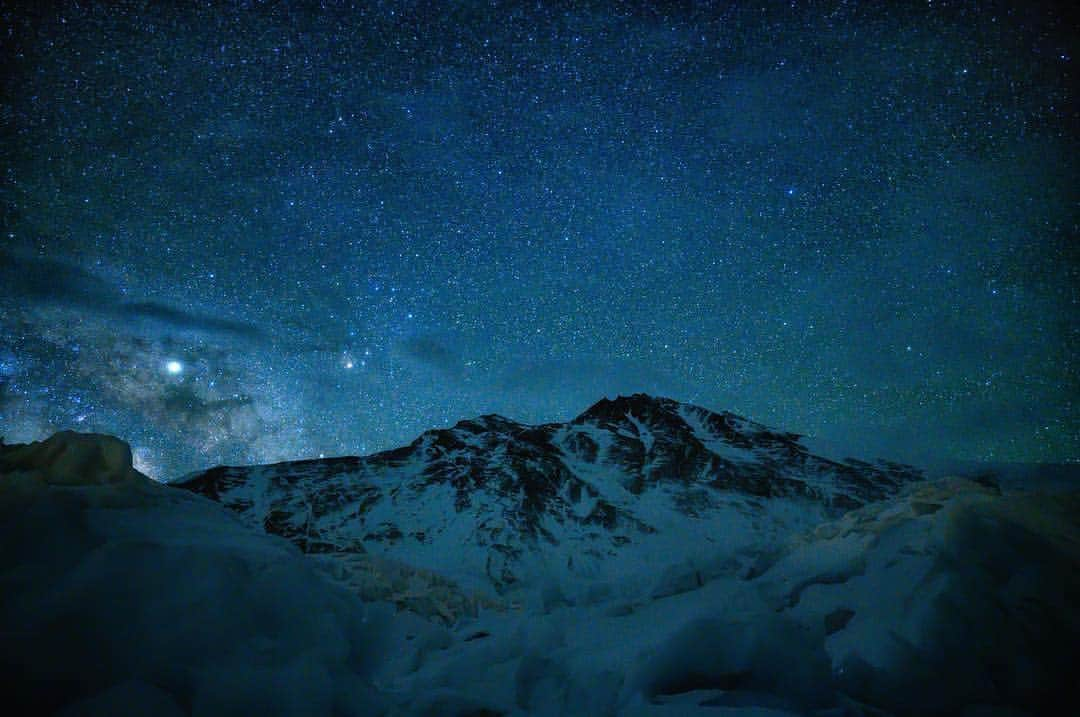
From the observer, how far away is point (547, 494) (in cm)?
9969

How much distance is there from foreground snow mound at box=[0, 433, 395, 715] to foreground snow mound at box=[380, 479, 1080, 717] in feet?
3.25

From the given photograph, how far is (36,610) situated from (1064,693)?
6458mm

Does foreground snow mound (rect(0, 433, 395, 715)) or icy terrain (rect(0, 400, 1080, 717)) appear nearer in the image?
foreground snow mound (rect(0, 433, 395, 715))

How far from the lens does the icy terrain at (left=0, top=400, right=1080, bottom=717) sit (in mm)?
2959

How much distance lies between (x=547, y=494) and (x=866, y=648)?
325 ft

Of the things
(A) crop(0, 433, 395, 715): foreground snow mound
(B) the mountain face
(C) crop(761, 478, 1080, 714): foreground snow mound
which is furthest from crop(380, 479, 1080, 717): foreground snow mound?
(B) the mountain face

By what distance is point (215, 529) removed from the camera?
14.8ft

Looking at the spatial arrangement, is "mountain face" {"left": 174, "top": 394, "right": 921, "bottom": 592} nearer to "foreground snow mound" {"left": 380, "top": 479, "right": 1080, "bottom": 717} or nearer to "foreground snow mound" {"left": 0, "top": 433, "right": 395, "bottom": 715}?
"foreground snow mound" {"left": 380, "top": 479, "right": 1080, "bottom": 717}

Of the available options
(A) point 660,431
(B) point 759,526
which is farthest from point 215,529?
(A) point 660,431

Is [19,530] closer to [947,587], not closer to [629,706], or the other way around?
[629,706]

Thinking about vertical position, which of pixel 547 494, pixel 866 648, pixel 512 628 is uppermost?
pixel 866 648

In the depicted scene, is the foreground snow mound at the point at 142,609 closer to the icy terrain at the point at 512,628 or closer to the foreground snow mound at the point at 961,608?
the icy terrain at the point at 512,628

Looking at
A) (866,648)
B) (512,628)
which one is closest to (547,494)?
(512,628)

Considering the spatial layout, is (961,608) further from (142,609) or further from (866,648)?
(142,609)
